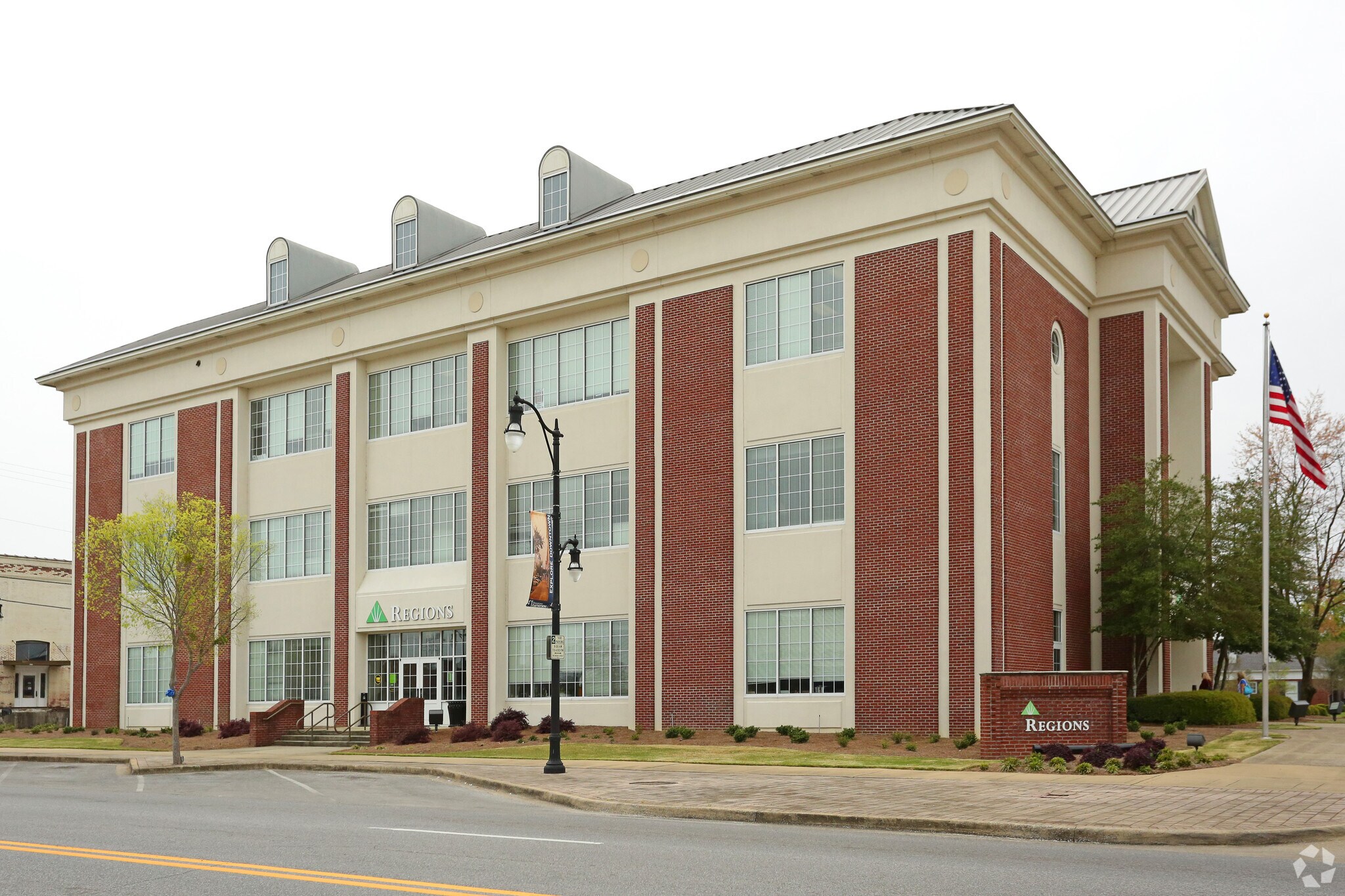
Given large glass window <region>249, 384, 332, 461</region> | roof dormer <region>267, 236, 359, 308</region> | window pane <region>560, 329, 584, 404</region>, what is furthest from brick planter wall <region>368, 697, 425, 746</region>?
roof dormer <region>267, 236, 359, 308</region>

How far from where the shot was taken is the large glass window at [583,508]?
34375mm

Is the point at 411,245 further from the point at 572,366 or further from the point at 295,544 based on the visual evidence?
the point at 295,544

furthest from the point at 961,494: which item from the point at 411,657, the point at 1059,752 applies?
the point at 411,657

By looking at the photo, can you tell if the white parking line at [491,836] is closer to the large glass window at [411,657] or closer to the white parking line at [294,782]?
the white parking line at [294,782]

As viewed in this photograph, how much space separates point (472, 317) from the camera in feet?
124

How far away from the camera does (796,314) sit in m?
31.2

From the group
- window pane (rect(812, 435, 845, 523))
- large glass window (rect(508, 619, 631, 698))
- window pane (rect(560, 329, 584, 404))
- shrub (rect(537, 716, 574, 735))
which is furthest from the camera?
window pane (rect(560, 329, 584, 404))

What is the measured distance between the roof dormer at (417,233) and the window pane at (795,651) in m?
19.2

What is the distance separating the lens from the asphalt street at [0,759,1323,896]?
32.7ft

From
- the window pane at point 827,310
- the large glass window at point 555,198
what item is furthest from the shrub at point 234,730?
the window pane at point 827,310

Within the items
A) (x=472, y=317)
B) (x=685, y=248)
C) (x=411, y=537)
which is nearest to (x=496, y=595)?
(x=411, y=537)

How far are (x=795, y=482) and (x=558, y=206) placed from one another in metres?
13.5

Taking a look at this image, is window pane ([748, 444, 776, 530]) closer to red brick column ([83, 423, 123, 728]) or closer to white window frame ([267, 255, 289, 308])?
white window frame ([267, 255, 289, 308])

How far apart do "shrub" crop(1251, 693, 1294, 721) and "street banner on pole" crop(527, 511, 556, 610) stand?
21.3m
